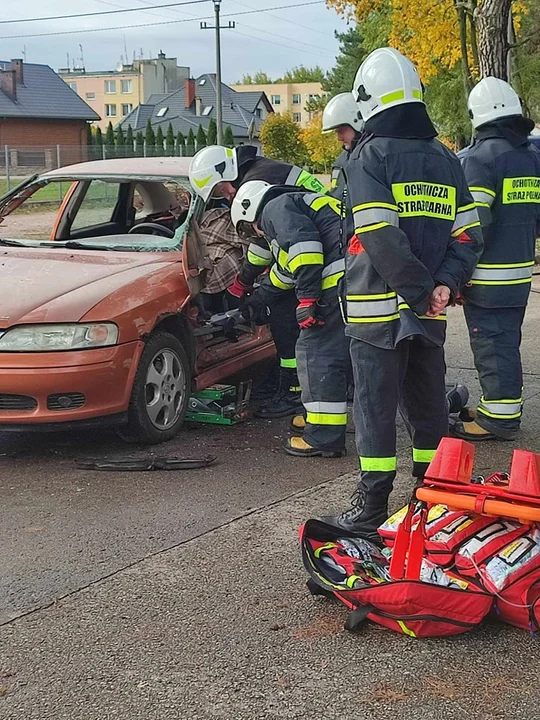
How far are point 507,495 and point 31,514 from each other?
2409mm

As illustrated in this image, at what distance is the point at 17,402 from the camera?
206 inches

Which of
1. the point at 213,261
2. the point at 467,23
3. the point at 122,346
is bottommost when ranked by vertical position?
the point at 122,346

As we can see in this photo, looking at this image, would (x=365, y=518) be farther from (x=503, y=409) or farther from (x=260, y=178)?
(x=260, y=178)

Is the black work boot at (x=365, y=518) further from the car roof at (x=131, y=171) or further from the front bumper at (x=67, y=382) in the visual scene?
the car roof at (x=131, y=171)

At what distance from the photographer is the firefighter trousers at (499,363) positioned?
5.76 meters

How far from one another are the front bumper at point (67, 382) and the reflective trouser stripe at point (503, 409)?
84.4 inches

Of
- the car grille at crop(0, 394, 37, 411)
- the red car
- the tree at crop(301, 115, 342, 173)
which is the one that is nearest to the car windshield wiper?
the red car

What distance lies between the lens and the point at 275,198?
5520 mm

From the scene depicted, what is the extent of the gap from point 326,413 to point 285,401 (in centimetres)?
110

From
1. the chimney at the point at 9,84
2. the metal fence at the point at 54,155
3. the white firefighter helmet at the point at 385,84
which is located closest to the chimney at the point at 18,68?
the chimney at the point at 9,84

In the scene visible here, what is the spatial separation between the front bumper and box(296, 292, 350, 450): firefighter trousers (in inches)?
39.3

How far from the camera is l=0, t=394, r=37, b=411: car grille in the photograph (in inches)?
205

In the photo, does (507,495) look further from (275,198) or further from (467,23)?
(467,23)

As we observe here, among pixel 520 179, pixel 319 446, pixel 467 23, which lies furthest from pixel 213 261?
pixel 467 23
